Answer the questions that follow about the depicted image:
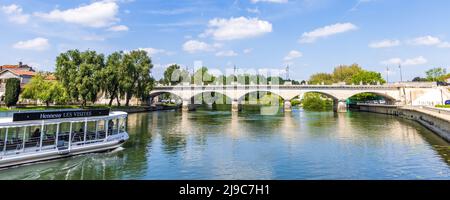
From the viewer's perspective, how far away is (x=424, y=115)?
133 ft

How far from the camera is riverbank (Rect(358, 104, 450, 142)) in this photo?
27.9 m

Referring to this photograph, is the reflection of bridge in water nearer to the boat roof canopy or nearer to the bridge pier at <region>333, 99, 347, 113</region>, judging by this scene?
the bridge pier at <region>333, 99, 347, 113</region>

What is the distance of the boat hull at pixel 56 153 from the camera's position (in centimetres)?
1672

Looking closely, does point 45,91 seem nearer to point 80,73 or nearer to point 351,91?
point 80,73

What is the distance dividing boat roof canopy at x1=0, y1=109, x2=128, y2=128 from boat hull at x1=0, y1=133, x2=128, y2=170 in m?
1.67

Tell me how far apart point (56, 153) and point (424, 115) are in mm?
41759

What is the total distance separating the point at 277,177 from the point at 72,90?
152 ft

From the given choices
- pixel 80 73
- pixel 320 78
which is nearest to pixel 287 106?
pixel 80 73

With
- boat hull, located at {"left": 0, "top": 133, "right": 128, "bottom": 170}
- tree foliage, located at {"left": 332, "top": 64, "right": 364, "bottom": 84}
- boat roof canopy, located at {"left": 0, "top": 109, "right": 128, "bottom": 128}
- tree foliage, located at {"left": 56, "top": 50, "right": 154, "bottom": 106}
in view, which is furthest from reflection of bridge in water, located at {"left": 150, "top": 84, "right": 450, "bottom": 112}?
boat roof canopy, located at {"left": 0, "top": 109, "right": 128, "bottom": 128}

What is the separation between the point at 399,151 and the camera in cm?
2267

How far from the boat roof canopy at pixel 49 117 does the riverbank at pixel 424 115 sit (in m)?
27.2
